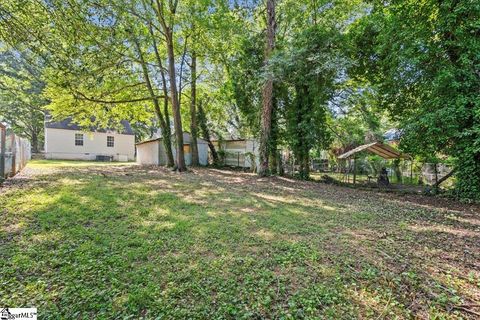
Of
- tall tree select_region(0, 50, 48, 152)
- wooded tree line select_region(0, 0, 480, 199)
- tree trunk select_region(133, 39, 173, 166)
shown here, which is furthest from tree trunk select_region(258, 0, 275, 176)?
tall tree select_region(0, 50, 48, 152)

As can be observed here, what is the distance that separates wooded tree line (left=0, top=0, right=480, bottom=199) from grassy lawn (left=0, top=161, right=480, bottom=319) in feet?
11.2

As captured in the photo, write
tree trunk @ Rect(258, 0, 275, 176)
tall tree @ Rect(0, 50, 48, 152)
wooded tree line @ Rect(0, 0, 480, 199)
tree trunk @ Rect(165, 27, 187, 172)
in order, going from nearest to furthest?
1. wooded tree line @ Rect(0, 0, 480, 199)
2. tree trunk @ Rect(258, 0, 275, 176)
3. tree trunk @ Rect(165, 27, 187, 172)
4. tall tree @ Rect(0, 50, 48, 152)

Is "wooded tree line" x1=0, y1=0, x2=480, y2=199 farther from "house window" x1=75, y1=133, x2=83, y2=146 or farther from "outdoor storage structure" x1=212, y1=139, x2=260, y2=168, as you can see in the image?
"house window" x1=75, y1=133, x2=83, y2=146

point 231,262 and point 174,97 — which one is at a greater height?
point 174,97

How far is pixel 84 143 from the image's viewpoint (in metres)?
24.2

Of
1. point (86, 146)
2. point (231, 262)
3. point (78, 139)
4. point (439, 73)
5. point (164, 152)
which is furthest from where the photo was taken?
point (86, 146)

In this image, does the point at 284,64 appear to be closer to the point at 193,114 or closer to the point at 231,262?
the point at 231,262

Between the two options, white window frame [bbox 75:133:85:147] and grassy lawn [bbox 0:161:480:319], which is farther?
white window frame [bbox 75:133:85:147]

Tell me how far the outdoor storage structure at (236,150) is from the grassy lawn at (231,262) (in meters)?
12.3

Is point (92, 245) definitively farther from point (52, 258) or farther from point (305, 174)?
point (305, 174)

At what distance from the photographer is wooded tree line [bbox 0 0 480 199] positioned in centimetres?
614

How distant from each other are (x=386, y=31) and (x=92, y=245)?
10021 millimetres

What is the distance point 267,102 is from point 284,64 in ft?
6.56

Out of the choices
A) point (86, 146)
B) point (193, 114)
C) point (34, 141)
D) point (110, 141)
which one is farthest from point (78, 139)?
point (193, 114)
